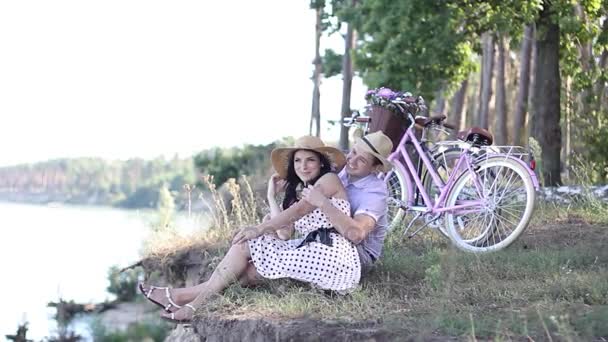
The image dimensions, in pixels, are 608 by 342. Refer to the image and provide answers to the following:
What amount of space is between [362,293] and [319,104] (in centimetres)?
2415

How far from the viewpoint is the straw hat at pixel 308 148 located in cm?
633

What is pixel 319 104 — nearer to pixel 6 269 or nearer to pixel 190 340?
pixel 6 269

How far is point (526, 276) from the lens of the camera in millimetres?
6488

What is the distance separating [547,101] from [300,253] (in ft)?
31.5

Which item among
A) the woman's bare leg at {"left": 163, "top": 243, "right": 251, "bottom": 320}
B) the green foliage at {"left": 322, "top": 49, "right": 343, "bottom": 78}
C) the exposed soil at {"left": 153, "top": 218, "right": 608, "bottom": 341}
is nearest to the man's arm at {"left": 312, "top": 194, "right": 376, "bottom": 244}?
the woman's bare leg at {"left": 163, "top": 243, "right": 251, "bottom": 320}

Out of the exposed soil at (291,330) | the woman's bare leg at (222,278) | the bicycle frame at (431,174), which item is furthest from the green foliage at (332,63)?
the exposed soil at (291,330)

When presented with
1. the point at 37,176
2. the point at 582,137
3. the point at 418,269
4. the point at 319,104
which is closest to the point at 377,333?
the point at 418,269

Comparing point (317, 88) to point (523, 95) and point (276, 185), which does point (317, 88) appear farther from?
point (276, 185)

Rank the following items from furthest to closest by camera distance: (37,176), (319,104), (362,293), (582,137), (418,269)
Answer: (37,176) < (319,104) < (582,137) < (418,269) < (362,293)

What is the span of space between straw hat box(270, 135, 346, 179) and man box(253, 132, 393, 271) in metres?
0.13

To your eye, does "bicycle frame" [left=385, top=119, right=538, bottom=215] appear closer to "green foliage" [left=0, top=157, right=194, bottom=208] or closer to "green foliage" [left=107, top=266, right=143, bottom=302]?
"green foliage" [left=0, top=157, right=194, bottom=208]

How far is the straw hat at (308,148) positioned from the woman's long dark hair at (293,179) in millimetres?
25

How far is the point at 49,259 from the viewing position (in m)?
38.6

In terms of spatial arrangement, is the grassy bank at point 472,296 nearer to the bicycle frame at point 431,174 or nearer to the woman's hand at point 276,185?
the bicycle frame at point 431,174
